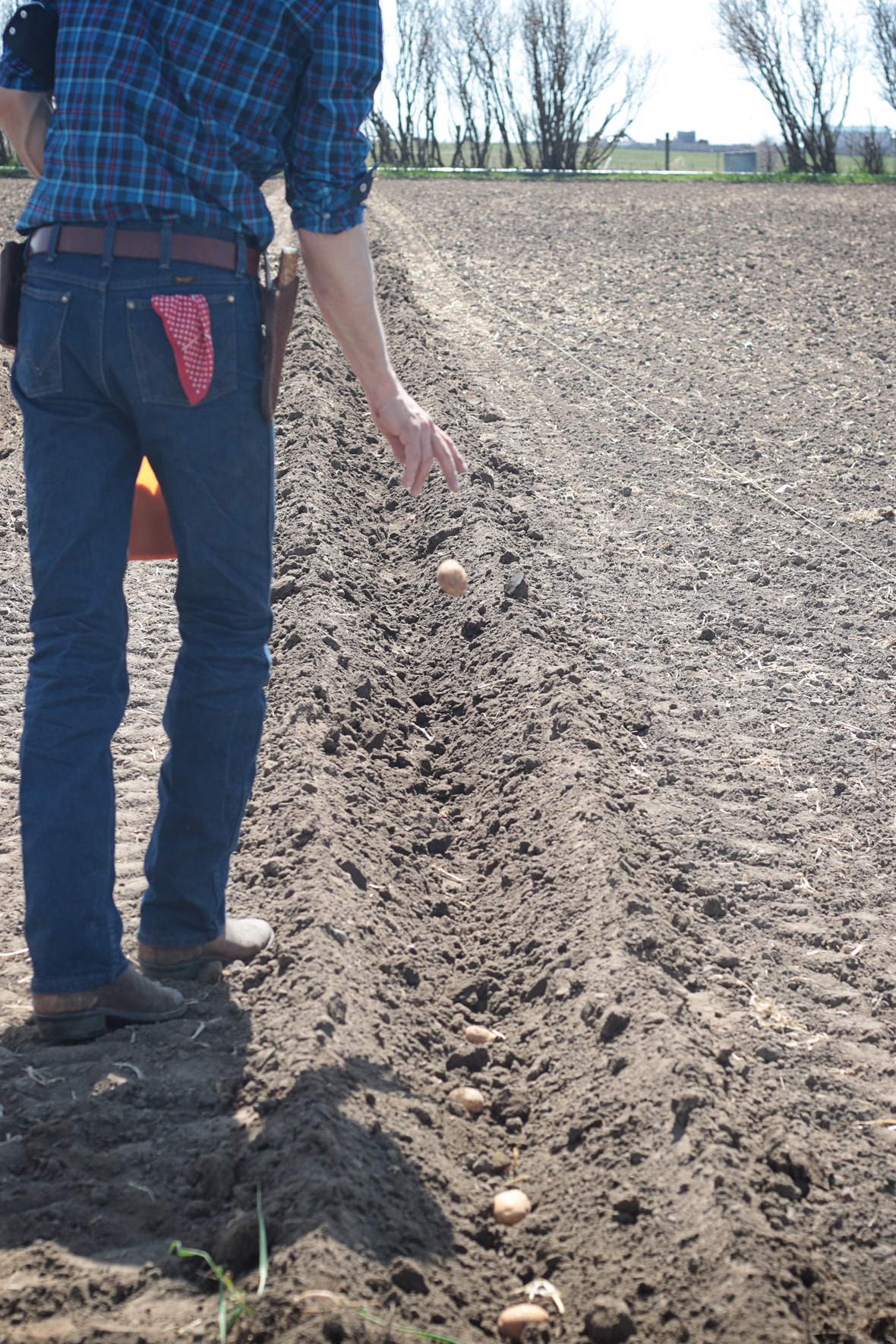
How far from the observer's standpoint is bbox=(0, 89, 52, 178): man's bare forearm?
2.29 m

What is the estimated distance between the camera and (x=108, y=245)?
81.0 inches

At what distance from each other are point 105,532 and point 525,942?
1482mm

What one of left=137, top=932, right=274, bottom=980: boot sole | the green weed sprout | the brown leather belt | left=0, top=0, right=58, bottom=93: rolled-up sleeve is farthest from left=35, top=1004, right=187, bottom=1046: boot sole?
left=0, top=0, right=58, bottom=93: rolled-up sleeve

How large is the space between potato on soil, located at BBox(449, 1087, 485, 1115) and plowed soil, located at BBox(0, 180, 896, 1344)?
0.07ft

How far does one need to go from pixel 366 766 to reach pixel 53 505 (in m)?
1.69

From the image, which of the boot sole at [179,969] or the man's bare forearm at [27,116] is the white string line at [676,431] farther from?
the man's bare forearm at [27,116]

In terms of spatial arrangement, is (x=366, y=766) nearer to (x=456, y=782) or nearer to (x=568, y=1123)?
(x=456, y=782)

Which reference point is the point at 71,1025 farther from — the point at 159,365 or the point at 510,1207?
the point at 159,365

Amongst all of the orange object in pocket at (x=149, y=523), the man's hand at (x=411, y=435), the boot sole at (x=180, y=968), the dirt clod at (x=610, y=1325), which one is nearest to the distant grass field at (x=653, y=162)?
the man's hand at (x=411, y=435)

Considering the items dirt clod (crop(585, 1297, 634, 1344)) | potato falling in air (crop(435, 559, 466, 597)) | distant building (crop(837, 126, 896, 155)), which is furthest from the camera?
distant building (crop(837, 126, 896, 155))

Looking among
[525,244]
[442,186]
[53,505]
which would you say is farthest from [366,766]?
[442,186]

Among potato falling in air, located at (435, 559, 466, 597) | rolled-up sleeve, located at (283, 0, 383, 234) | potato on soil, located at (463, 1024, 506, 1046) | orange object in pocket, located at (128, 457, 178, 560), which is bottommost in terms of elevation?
potato on soil, located at (463, 1024, 506, 1046)

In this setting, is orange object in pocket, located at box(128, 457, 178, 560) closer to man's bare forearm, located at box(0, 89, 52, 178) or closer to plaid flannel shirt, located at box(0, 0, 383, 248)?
plaid flannel shirt, located at box(0, 0, 383, 248)

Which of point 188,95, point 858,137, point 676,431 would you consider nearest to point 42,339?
point 188,95
